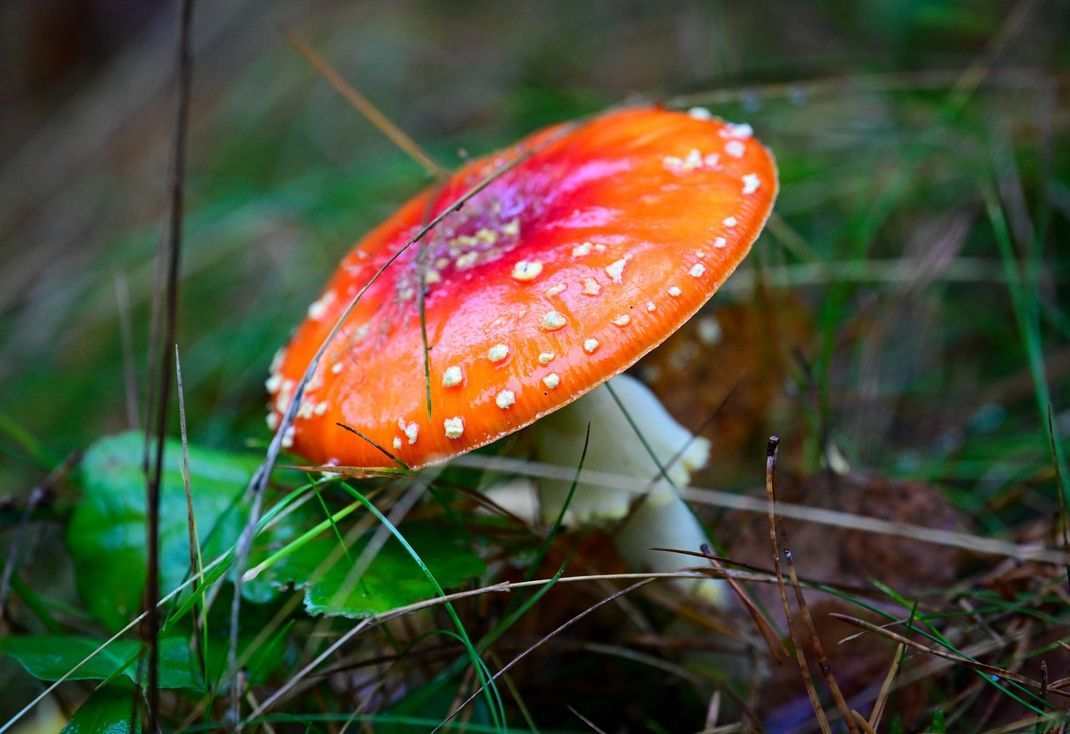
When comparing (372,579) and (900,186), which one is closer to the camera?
(372,579)

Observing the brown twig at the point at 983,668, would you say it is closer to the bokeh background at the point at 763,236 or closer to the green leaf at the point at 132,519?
the bokeh background at the point at 763,236

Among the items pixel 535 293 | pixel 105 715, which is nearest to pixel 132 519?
pixel 105 715

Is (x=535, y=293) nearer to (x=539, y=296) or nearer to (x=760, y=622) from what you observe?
(x=539, y=296)

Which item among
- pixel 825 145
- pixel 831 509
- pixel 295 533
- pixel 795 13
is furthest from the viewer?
pixel 795 13

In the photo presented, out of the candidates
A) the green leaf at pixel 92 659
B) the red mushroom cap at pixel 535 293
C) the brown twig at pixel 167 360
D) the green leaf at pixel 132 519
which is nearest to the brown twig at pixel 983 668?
the red mushroom cap at pixel 535 293

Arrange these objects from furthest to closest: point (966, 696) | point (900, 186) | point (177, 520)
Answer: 1. point (900, 186)
2. point (177, 520)
3. point (966, 696)

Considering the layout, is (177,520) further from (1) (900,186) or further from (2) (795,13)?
(2) (795,13)

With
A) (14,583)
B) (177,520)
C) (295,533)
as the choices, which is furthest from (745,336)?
(14,583)
